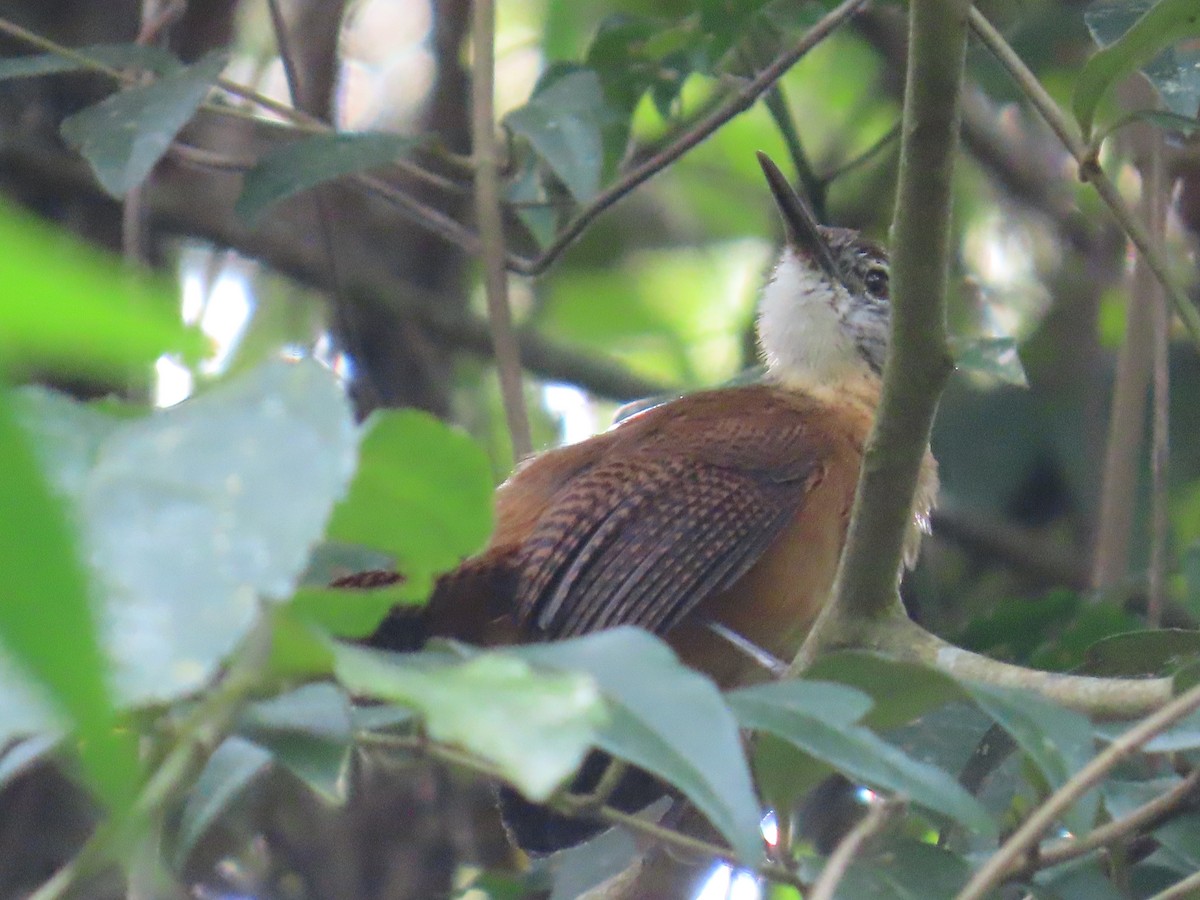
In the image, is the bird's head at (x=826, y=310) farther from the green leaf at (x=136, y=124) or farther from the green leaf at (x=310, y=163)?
the green leaf at (x=136, y=124)

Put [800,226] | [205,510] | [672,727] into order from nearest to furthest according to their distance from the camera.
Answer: [205,510]
[672,727]
[800,226]

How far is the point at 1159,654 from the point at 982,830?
0.93 m

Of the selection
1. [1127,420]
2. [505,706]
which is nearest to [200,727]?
[505,706]

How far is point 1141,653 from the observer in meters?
2.26

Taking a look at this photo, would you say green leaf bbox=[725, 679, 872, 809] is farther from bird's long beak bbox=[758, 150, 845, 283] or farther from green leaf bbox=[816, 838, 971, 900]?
bird's long beak bbox=[758, 150, 845, 283]

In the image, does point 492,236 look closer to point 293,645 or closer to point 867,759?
point 867,759

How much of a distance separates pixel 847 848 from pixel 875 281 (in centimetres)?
288

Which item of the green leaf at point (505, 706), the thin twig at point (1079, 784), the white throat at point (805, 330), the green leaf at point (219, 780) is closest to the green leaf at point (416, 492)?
the green leaf at point (505, 706)

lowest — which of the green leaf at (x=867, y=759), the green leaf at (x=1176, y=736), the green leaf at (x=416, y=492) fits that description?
the green leaf at (x=1176, y=736)

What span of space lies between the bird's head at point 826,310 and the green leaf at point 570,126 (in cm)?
101

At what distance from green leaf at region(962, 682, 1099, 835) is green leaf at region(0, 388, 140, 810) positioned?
1017mm

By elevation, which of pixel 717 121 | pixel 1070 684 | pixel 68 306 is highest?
pixel 68 306

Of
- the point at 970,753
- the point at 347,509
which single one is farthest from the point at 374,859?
the point at 347,509

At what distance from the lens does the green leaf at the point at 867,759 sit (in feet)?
4.61
